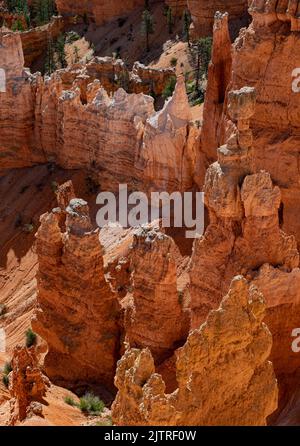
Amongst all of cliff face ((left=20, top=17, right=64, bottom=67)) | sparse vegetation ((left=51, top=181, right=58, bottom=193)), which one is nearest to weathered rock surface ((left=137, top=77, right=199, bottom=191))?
sparse vegetation ((left=51, top=181, right=58, bottom=193))

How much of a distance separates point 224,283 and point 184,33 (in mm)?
39950

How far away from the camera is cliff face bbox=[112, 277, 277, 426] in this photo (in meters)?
12.7

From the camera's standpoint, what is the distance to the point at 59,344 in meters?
22.2

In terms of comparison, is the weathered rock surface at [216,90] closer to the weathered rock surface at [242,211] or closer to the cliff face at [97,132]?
the cliff face at [97,132]

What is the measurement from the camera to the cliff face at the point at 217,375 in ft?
41.6

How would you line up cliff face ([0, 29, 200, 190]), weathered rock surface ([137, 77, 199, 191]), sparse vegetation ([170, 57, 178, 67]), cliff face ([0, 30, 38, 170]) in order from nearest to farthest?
weathered rock surface ([137, 77, 199, 191]), cliff face ([0, 29, 200, 190]), cliff face ([0, 30, 38, 170]), sparse vegetation ([170, 57, 178, 67])

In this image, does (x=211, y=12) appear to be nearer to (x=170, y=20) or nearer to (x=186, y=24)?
(x=186, y=24)

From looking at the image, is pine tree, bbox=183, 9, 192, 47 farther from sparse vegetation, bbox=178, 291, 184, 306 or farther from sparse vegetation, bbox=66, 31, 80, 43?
sparse vegetation, bbox=178, 291, 184, 306

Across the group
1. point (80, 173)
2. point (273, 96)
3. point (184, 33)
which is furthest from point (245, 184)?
point (184, 33)

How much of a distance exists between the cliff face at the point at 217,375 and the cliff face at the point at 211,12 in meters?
35.2

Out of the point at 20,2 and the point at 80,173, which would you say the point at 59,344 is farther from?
the point at 20,2

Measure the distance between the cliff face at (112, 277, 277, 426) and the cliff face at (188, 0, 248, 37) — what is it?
3517 cm

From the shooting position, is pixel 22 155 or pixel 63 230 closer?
pixel 63 230

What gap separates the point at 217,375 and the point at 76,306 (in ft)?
30.3
